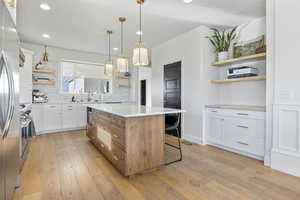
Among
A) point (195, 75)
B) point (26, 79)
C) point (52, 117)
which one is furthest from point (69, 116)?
point (195, 75)

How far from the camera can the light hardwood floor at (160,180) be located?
→ 1620 millimetres

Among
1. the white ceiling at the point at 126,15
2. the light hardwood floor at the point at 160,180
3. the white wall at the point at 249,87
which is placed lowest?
the light hardwood floor at the point at 160,180

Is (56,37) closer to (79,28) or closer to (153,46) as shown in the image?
(79,28)

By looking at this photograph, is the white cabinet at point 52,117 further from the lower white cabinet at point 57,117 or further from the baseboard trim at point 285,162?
the baseboard trim at point 285,162

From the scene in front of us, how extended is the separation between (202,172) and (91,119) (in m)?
2.53

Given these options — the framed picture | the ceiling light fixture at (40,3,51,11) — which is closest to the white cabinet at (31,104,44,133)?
the ceiling light fixture at (40,3,51,11)

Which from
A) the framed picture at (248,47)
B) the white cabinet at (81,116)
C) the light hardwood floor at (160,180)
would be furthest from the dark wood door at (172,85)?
the white cabinet at (81,116)

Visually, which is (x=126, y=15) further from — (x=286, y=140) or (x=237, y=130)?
(x=286, y=140)

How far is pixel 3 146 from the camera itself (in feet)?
3.90

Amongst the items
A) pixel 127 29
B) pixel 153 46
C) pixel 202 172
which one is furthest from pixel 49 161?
pixel 153 46

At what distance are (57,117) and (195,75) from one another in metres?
4.14

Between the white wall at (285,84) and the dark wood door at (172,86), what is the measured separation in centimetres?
Result: 200

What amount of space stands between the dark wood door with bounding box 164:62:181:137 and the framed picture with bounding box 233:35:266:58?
1.33 meters

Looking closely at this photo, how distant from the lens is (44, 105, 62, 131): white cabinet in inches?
167
